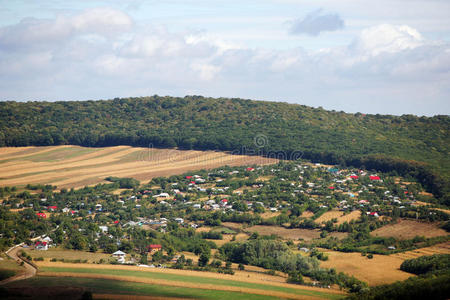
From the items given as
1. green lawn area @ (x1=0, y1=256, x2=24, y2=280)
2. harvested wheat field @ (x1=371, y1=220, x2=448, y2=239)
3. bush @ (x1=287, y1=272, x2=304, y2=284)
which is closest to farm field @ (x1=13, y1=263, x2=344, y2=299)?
bush @ (x1=287, y1=272, x2=304, y2=284)

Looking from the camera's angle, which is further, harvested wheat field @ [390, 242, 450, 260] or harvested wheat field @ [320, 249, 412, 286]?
harvested wheat field @ [390, 242, 450, 260]

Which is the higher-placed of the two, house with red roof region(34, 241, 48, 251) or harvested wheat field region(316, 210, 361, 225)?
harvested wheat field region(316, 210, 361, 225)

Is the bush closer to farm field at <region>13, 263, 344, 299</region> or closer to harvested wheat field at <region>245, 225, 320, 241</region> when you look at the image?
farm field at <region>13, 263, 344, 299</region>

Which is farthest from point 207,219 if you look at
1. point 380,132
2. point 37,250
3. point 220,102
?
point 220,102

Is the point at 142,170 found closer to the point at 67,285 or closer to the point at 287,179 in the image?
the point at 287,179

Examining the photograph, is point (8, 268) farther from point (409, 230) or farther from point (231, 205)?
point (409, 230)

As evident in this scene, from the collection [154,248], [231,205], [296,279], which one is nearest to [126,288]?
[296,279]

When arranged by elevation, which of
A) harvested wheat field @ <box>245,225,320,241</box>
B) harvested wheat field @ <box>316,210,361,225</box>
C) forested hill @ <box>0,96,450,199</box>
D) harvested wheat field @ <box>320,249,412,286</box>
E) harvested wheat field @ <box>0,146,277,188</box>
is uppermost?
forested hill @ <box>0,96,450,199</box>
